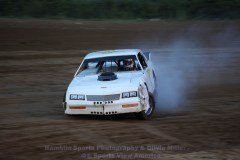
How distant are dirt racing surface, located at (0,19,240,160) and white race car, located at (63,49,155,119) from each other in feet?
0.86

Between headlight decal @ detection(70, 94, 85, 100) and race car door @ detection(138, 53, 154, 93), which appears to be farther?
race car door @ detection(138, 53, 154, 93)

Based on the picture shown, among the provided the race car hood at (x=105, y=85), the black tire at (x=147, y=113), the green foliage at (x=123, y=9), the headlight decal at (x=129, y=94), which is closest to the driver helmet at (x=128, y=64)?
the race car hood at (x=105, y=85)

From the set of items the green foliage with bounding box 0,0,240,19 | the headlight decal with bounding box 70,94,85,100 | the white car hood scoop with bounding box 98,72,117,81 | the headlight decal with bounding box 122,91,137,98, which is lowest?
the headlight decal with bounding box 70,94,85,100

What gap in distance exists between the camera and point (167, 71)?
61.1 feet

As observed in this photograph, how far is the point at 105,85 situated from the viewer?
1030cm

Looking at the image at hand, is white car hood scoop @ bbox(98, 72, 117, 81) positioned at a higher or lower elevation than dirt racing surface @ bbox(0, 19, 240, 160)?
higher

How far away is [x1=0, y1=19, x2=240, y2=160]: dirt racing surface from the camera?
816 cm

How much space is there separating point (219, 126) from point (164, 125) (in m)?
1.01

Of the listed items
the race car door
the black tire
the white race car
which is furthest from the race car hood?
the black tire

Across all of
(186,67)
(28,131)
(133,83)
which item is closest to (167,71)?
(186,67)

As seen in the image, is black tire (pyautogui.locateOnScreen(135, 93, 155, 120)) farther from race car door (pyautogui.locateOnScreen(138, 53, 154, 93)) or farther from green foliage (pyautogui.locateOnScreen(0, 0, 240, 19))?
green foliage (pyautogui.locateOnScreen(0, 0, 240, 19))

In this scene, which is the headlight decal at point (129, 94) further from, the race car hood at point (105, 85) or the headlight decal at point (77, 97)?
the headlight decal at point (77, 97)

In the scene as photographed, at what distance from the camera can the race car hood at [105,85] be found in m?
10.1

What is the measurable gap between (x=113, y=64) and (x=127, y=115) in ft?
4.04
